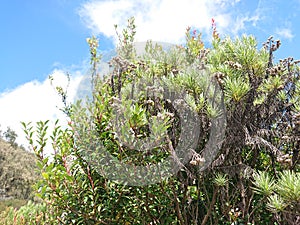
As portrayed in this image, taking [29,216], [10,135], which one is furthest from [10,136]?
[29,216]

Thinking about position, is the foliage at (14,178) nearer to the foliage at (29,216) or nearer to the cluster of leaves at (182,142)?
the foliage at (29,216)

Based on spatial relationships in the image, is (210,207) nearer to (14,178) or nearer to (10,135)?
(14,178)

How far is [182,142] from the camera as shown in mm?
3215

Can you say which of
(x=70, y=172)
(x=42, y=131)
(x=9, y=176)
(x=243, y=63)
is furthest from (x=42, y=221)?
(x=9, y=176)

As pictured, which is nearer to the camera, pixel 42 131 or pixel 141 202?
pixel 42 131

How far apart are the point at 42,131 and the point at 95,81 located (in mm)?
1866

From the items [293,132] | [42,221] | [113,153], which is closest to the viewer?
[113,153]

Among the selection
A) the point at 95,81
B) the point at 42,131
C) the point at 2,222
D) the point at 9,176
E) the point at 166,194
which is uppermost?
the point at 9,176

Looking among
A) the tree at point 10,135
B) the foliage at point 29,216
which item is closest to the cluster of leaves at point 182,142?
the foliage at point 29,216

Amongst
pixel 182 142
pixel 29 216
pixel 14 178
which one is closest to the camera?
pixel 182 142

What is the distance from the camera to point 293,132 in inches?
127

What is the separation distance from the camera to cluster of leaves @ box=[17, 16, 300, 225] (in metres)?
3.00

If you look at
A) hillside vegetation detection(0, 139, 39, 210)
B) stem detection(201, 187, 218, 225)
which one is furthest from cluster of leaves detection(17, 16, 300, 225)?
hillside vegetation detection(0, 139, 39, 210)

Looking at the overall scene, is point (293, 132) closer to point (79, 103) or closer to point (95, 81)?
point (79, 103)
